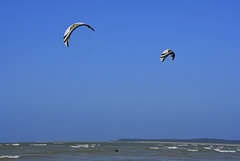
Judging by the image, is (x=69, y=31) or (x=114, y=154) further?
(x=114, y=154)

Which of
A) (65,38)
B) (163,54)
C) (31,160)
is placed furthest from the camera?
(163,54)

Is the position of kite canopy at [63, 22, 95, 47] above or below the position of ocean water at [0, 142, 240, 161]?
above

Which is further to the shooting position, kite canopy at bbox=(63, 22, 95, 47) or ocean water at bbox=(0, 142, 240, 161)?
ocean water at bbox=(0, 142, 240, 161)

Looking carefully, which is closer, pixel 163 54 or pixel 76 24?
pixel 76 24

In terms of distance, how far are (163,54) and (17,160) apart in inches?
602

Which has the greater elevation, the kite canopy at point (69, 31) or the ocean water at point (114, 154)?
the kite canopy at point (69, 31)

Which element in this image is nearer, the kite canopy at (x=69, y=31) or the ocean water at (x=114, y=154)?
the kite canopy at (x=69, y=31)

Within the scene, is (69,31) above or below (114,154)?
above

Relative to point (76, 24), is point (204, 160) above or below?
below

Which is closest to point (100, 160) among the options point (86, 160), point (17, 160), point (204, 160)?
point (86, 160)

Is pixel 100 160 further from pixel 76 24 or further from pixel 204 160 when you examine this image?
pixel 76 24

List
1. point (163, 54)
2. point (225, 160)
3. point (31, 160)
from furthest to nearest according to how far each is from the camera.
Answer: point (163, 54)
point (225, 160)
point (31, 160)

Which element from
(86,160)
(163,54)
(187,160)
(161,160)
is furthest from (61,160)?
(163,54)

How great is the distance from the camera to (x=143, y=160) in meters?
26.9
